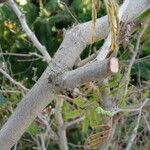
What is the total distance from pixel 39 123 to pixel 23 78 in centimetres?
83

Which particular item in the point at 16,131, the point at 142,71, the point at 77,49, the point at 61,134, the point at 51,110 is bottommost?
the point at 142,71

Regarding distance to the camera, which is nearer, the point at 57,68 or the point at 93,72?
the point at 93,72

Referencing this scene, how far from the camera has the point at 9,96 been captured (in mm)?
2854

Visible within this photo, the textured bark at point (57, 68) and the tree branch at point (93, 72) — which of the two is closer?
the tree branch at point (93, 72)

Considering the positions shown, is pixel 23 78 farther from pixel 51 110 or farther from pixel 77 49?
pixel 77 49

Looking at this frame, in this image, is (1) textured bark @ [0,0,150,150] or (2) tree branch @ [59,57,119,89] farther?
(1) textured bark @ [0,0,150,150]

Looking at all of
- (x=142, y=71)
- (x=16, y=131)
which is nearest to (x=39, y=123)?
(x=142, y=71)

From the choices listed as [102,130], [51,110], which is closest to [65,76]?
[102,130]

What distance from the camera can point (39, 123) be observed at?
8.98 ft

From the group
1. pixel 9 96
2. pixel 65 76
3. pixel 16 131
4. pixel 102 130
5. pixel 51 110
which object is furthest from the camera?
pixel 9 96

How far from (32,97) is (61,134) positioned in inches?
53.4

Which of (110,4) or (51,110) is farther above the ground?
(110,4)

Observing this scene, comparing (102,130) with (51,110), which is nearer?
(102,130)

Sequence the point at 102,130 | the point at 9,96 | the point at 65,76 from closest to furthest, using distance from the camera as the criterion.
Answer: the point at 65,76 < the point at 102,130 < the point at 9,96
